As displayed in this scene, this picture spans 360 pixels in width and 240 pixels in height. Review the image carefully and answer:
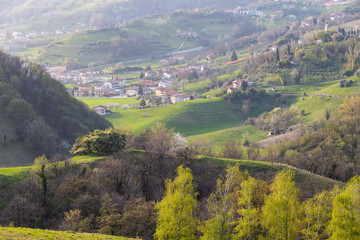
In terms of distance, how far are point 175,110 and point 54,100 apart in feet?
108

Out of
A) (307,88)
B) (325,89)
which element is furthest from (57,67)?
(325,89)

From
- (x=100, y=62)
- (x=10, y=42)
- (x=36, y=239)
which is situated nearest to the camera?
(x=36, y=239)

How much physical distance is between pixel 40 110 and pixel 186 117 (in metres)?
35.4

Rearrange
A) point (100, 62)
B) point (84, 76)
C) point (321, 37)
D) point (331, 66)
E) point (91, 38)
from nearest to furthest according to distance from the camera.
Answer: point (331, 66) → point (321, 37) → point (84, 76) → point (100, 62) → point (91, 38)

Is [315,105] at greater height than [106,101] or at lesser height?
lesser

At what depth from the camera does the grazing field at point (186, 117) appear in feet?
→ 276

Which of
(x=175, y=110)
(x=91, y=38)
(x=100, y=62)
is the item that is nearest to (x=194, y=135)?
(x=175, y=110)

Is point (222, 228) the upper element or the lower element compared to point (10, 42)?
lower

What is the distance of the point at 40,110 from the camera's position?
64.9 metres

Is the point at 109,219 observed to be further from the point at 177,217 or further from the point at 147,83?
the point at 147,83

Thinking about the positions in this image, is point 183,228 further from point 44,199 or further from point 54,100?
point 54,100

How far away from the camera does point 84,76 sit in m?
135

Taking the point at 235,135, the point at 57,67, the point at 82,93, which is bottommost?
the point at 235,135

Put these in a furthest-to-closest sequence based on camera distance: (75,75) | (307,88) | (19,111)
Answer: (75,75)
(307,88)
(19,111)
